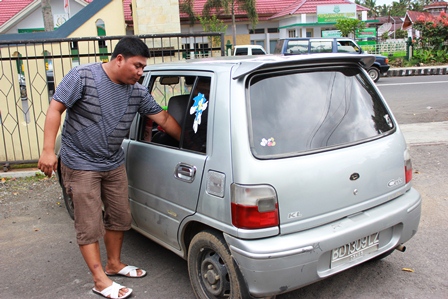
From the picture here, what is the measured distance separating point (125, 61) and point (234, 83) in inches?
32.3

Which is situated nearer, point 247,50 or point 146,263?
point 146,263

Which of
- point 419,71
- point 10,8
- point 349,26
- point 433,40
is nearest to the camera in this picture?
point 419,71

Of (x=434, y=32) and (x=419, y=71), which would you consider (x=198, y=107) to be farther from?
(x=434, y=32)

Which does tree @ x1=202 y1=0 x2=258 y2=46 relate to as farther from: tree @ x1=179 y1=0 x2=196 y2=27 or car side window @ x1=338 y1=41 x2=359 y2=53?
car side window @ x1=338 y1=41 x2=359 y2=53

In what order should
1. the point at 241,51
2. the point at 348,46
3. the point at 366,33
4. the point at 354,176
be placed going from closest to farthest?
the point at 354,176 < the point at 348,46 < the point at 241,51 < the point at 366,33

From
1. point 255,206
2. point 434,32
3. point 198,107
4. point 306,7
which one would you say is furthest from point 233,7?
point 255,206

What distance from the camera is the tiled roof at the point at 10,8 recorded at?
2853 cm

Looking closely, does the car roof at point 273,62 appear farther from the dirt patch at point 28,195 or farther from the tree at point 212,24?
the tree at point 212,24

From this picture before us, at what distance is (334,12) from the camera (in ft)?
102

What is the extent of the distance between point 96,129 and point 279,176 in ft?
4.42

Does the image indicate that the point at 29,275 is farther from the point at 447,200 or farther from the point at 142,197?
the point at 447,200

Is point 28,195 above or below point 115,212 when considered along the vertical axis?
below

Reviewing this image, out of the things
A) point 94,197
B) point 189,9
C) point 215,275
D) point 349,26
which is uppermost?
point 189,9

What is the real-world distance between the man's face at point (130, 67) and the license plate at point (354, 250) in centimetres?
176
